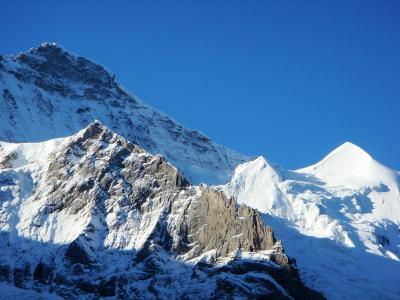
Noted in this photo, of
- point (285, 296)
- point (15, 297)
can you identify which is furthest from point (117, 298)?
point (285, 296)

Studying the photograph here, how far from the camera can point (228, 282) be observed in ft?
649

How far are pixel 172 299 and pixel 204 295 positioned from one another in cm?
637

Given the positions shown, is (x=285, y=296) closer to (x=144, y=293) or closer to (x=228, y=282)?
(x=228, y=282)

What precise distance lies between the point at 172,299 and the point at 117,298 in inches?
430

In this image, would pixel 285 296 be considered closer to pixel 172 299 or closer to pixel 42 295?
pixel 172 299

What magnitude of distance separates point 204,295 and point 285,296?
1586 cm

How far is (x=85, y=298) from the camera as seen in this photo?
653 ft

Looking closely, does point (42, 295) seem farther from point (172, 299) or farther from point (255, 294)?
point (255, 294)

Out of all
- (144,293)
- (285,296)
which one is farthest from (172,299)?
(285,296)

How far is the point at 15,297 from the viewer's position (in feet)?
643

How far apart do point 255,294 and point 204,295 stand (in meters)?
9.92

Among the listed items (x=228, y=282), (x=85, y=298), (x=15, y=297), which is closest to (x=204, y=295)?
(x=228, y=282)

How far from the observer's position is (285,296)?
198m

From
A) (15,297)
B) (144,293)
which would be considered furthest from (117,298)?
(15,297)
